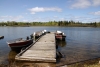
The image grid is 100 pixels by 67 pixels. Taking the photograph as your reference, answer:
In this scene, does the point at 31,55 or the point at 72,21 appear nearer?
the point at 31,55

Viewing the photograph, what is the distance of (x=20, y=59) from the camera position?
36.0ft

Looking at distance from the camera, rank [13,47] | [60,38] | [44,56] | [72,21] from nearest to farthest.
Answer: [44,56]
[13,47]
[60,38]
[72,21]

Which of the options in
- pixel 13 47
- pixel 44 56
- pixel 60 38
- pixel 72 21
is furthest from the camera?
pixel 72 21

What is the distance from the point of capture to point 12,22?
15050 centimetres

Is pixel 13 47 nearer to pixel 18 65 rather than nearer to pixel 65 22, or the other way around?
pixel 18 65

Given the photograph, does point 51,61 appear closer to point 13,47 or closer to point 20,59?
point 20,59

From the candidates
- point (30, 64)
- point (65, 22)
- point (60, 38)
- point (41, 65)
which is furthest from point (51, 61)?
point (65, 22)

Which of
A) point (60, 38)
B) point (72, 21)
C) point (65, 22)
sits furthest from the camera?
point (72, 21)

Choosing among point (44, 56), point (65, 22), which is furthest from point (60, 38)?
point (65, 22)

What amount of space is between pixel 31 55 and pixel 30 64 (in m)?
1.07

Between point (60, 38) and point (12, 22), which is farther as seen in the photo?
point (12, 22)

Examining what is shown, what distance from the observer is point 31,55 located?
38.1 feet

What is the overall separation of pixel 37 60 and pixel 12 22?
146 m

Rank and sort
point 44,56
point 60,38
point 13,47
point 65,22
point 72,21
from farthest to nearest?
point 72,21 → point 65,22 → point 60,38 → point 13,47 → point 44,56
